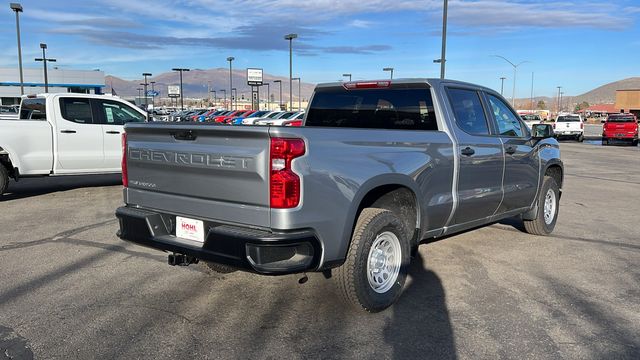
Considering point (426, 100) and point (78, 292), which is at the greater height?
point (426, 100)

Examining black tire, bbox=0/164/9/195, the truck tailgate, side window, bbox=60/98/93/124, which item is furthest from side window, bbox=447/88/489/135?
black tire, bbox=0/164/9/195

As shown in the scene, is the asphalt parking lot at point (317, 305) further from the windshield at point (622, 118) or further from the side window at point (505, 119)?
the windshield at point (622, 118)

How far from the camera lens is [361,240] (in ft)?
13.3

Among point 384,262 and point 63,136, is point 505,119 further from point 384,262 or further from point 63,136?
point 63,136

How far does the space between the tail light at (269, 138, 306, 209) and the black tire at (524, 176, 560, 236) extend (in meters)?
4.54

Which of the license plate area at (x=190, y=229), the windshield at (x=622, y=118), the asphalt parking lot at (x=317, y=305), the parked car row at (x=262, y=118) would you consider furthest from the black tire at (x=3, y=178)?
the windshield at (x=622, y=118)

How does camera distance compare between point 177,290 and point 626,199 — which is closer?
point 177,290

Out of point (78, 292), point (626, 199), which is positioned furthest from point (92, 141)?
point (626, 199)

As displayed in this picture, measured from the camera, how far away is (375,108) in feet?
18.1

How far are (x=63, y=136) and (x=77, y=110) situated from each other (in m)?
0.62

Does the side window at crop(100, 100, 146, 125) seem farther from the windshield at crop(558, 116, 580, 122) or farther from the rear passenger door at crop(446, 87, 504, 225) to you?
the windshield at crop(558, 116, 580, 122)

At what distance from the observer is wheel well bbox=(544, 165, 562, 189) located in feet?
23.9

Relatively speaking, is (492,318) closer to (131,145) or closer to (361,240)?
(361,240)

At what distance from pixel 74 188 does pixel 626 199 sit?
1113 centimetres
